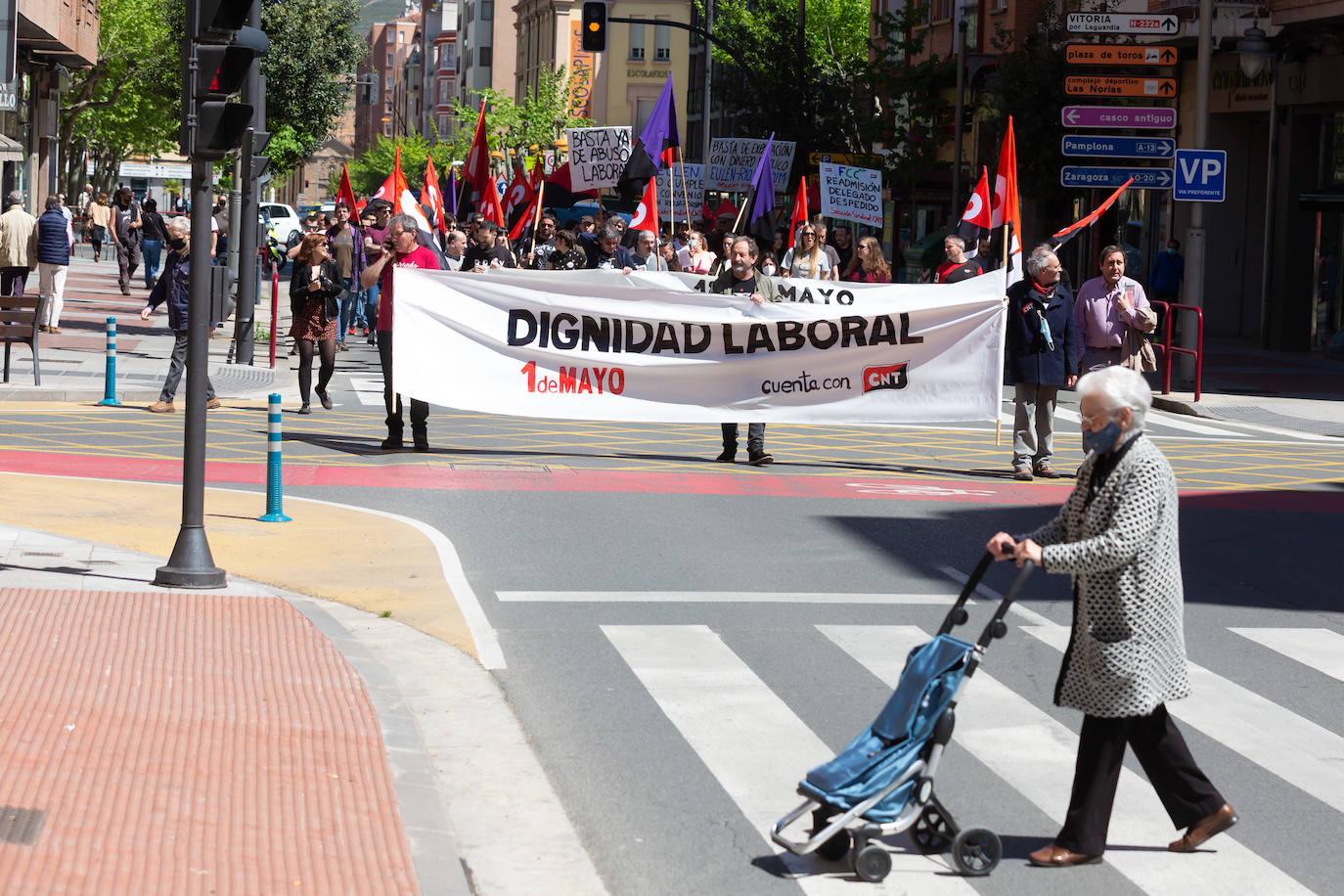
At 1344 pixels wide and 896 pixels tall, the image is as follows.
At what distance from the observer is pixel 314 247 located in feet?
61.7

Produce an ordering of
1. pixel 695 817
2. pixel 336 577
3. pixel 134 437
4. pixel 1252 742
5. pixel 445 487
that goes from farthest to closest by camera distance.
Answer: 1. pixel 134 437
2. pixel 445 487
3. pixel 336 577
4. pixel 1252 742
5. pixel 695 817

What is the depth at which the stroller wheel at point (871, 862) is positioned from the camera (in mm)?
5613

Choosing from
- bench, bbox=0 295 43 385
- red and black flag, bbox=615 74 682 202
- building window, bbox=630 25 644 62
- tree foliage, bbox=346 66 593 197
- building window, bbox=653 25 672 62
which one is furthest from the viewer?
building window, bbox=653 25 672 62

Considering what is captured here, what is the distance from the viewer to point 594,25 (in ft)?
109

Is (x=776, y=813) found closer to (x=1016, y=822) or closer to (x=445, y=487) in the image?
(x=1016, y=822)

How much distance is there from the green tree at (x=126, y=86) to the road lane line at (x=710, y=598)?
45.1 meters

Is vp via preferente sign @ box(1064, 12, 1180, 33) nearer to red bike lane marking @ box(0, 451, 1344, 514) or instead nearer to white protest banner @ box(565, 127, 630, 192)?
white protest banner @ box(565, 127, 630, 192)

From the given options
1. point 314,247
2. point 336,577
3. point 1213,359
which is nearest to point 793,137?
point 1213,359

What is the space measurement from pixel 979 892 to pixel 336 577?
5476mm

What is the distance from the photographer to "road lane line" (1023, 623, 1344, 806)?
697 centimetres

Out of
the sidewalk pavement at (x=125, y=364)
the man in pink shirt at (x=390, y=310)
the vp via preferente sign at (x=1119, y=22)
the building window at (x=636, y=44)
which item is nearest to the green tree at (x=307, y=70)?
the sidewalk pavement at (x=125, y=364)

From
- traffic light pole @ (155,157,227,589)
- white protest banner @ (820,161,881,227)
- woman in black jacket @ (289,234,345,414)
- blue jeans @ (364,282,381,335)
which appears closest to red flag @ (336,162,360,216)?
blue jeans @ (364,282,381,335)

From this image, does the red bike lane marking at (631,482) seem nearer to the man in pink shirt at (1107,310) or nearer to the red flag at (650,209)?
the man in pink shirt at (1107,310)

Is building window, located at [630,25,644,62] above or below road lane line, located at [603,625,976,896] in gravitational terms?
above
